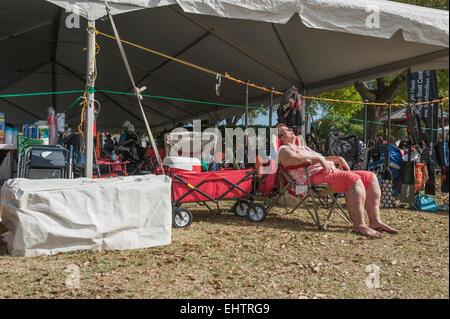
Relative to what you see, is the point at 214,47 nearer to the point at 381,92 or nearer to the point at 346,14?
the point at 346,14

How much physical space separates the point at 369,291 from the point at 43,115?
11301 mm

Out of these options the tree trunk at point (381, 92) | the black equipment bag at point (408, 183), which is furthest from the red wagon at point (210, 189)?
the tree trunk at point (381, 92)

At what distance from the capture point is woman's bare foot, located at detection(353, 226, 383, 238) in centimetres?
353

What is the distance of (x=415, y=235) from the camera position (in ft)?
12.1

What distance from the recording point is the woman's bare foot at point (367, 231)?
3527mm

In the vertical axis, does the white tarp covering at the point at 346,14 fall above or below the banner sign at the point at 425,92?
above

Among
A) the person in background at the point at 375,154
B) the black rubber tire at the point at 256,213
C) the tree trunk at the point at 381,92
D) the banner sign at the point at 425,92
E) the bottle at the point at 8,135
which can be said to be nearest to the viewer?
the bottle at the point at 8,135

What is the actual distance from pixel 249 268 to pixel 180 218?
1528mm

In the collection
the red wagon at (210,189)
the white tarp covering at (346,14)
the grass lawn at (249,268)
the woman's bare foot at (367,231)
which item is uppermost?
the white tarp covering at (346,14)

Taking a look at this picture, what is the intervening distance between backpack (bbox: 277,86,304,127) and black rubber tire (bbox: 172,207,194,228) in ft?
6.98

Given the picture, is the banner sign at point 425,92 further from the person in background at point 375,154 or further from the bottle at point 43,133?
the bottle at point 43,133

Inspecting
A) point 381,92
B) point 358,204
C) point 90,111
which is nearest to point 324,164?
point 358,204

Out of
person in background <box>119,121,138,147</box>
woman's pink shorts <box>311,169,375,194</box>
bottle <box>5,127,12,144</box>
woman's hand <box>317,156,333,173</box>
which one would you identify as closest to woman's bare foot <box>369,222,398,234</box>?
woman's pink shorts <box>311,169,375,194</box>

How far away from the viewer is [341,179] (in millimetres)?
3748
